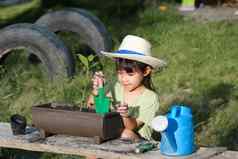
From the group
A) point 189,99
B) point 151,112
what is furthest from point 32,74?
point 151,112

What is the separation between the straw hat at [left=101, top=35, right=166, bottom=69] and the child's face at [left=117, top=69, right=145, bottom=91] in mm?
113

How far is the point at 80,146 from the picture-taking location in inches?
162

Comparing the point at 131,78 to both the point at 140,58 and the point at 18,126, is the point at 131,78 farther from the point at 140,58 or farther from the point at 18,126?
the point at 18,126

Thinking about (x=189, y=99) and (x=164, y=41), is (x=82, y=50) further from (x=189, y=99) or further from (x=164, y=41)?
→ (x=189, y=99)

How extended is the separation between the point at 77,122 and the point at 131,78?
0.61 m

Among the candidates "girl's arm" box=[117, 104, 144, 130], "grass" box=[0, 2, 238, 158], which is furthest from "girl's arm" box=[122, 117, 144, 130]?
"grass" box=[0, 2, 238, 158]

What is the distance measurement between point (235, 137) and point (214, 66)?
7.74 ft

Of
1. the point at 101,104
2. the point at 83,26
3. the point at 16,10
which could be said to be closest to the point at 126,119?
the point at 101,104

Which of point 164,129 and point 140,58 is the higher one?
point 140,58

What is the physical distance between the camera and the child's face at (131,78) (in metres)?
4.61

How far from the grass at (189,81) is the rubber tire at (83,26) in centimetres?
36

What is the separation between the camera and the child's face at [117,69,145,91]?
461 centimetres

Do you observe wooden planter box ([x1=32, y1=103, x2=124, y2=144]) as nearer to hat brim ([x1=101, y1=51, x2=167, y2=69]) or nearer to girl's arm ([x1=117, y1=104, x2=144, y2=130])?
girl's arm ([x1=117, y1=104, x2=144, y2=130])

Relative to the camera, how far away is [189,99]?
24.0ft
